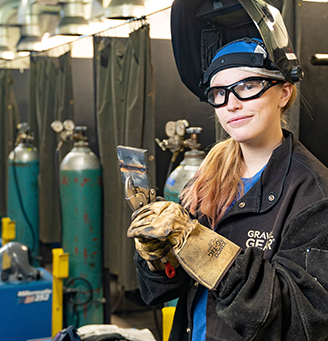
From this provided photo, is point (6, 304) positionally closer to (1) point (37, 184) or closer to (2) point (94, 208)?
(2) point (94, 208)

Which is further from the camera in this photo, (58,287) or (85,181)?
(85,181)

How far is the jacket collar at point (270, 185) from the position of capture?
3.61 ft

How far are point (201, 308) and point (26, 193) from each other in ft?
11.5

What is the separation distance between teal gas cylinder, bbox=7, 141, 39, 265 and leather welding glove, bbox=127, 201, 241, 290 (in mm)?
3525

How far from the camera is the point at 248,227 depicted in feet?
3.70

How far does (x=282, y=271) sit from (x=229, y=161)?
1.26 feet

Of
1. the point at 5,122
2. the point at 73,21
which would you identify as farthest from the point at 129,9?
the point at 5,122

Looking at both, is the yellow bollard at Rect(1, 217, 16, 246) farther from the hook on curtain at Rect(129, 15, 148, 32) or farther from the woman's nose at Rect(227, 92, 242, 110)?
the woman's nose at Rect(227, 92, 242, 110)

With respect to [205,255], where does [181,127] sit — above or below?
above

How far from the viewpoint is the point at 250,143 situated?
1.17 meters

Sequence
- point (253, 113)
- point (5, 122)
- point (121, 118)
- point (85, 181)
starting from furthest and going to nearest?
point (5, 122), point (85, 181), point (121, 118), point (253, 113)

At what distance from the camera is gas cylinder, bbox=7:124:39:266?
14.3 ft

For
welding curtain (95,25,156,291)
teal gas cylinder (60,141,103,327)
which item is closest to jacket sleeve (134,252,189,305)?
welding curtain (95,25,156,291)

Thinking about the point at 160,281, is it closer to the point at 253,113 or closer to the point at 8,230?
the point at 253,113
